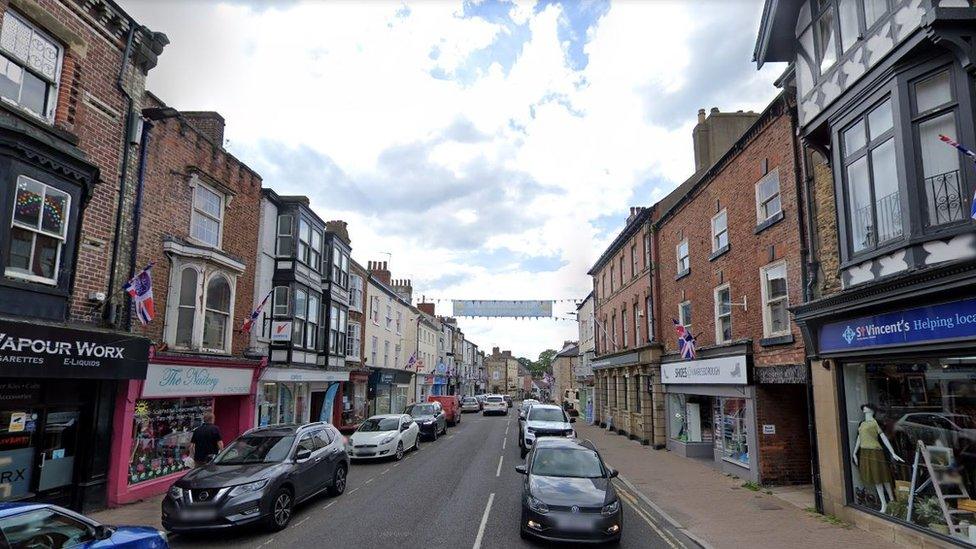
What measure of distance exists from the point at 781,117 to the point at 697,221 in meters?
6.13

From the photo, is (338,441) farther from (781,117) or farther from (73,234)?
(781,117)

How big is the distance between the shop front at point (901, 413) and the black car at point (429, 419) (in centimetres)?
1782

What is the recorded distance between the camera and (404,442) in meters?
19.9

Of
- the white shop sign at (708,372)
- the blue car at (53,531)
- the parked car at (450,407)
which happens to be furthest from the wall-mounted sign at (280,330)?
the parked car at (450,407)

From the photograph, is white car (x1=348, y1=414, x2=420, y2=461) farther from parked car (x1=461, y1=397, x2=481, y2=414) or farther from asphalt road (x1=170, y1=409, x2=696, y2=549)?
parked car (x1=461, y1=397, x2=481, y2=414)

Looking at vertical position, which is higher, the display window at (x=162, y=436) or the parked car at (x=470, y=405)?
the display window at (x=162, y=436)

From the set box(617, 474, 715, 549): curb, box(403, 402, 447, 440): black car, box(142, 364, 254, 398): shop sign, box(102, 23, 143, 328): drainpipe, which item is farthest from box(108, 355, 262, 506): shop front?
box(617, 474, 715, 549): curb

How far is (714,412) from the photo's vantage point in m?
17.9

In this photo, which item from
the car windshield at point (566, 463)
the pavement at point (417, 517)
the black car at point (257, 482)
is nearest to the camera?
the black car at point (257, 482)

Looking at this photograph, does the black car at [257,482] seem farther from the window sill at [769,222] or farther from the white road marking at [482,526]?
the window sill at [769,222]

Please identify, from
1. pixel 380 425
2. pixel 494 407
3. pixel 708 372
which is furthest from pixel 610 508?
pixel 494 407

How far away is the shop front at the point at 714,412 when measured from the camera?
1434 centimetres

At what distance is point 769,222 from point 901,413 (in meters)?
5.60

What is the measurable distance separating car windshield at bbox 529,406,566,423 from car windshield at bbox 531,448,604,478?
33.1 ft
